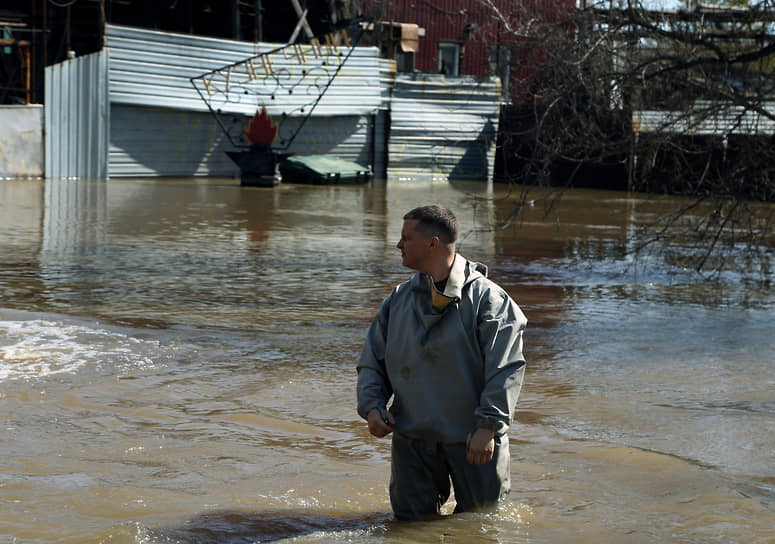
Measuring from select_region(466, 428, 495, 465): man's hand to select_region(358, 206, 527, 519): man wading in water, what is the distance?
6 cm

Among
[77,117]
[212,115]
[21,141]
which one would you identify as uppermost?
[212,115]

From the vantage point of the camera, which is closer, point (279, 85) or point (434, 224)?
point (434, 224)

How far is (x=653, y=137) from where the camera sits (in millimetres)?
11750

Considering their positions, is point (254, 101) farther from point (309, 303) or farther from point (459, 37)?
point (309, 303)

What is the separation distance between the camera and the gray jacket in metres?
4.05

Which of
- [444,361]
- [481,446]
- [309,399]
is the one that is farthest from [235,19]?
[481,446]

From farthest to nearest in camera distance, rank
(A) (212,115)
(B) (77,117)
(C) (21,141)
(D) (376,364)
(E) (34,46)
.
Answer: (A) (212,115) < (B) (77,117) < (E) (34,46) < (C) (21,141) < (D) (376,364)

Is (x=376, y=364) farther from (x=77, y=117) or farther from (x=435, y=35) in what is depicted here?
(x=435, y=35)

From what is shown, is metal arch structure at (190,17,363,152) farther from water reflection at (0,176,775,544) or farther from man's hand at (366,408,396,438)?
man's hand at (366,408,396,438)

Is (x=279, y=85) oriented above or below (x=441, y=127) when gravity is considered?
above

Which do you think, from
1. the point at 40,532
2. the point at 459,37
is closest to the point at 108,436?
the point at 40,532

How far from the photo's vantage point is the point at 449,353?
13.5 ft

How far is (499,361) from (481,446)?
330mm

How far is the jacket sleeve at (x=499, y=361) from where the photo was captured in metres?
3.95
